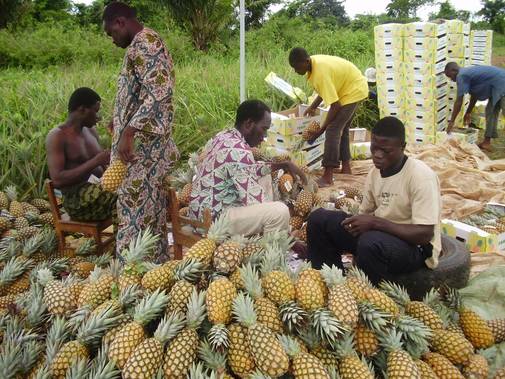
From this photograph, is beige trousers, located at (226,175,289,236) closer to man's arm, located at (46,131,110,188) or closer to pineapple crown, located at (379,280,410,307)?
pineapple crown, located at (379,280,410,307)

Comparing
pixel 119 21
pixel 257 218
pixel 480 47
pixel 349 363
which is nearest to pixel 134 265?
pixel 349 363

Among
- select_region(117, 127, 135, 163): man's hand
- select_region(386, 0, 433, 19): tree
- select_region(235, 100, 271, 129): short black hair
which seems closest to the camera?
select_region(117, 127, 135, 163): man's hand

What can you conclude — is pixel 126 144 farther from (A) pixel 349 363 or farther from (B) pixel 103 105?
(B) pixel 103 105

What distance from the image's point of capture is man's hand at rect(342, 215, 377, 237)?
3.28m

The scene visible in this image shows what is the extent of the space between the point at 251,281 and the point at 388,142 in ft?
4.55

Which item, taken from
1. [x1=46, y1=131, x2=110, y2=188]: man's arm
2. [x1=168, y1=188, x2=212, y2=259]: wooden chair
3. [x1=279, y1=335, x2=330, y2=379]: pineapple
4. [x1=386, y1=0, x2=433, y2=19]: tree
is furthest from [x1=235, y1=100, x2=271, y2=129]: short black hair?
[x1=386, y1=0, x2=433, y2=19]: tree

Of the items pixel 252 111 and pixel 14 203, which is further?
pixel 14 203

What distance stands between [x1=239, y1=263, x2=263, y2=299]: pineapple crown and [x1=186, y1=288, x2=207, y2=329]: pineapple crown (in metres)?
0.23

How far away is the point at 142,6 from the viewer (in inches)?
822

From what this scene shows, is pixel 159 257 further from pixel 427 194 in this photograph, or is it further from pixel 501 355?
pixel 501 355

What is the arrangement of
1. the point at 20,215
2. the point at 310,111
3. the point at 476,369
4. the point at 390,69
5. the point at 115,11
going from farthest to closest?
the point at 390,69 < the point at 310,111 < the point at 20,215 < the point at 115,11 < the point at 476,369

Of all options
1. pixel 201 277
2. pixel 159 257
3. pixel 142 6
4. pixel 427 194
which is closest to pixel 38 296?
pixel 201 277

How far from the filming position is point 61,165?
13.5 ft

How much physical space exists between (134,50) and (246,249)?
1.73 m
